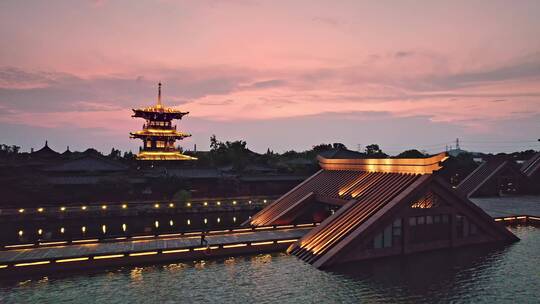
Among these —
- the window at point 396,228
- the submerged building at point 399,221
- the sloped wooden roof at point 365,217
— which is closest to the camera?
the sloped wooden roof at point 365,217

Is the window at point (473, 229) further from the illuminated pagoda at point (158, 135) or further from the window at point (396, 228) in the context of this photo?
the illuminated pagoda at point (158, 135)

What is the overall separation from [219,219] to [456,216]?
1266 inches

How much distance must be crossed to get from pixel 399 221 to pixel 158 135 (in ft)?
243

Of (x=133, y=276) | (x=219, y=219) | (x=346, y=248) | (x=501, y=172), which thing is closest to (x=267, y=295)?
(x=346, y=248)

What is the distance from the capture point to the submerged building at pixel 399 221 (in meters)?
27.4

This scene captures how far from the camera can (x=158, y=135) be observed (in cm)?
9131

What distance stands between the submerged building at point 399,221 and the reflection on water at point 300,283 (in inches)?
49.5

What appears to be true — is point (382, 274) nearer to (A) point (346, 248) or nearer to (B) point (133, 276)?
(A) point (346, 248)

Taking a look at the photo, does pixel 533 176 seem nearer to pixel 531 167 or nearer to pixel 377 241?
pixel 531 167

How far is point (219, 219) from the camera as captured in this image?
2079 inches

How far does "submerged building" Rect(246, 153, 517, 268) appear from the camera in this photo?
27438 millimetres

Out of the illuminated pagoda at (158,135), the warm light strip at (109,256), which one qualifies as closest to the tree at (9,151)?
the illuminated pagoda at (158,135)

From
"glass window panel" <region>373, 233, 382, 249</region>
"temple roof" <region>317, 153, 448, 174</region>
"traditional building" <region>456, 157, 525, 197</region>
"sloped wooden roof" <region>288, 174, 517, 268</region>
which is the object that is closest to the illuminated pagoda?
"temple roof" <region>317, 153, 448, 174</region>

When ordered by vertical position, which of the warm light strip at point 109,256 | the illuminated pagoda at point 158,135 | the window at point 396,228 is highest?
the illuminated pagoda at point 158,135
